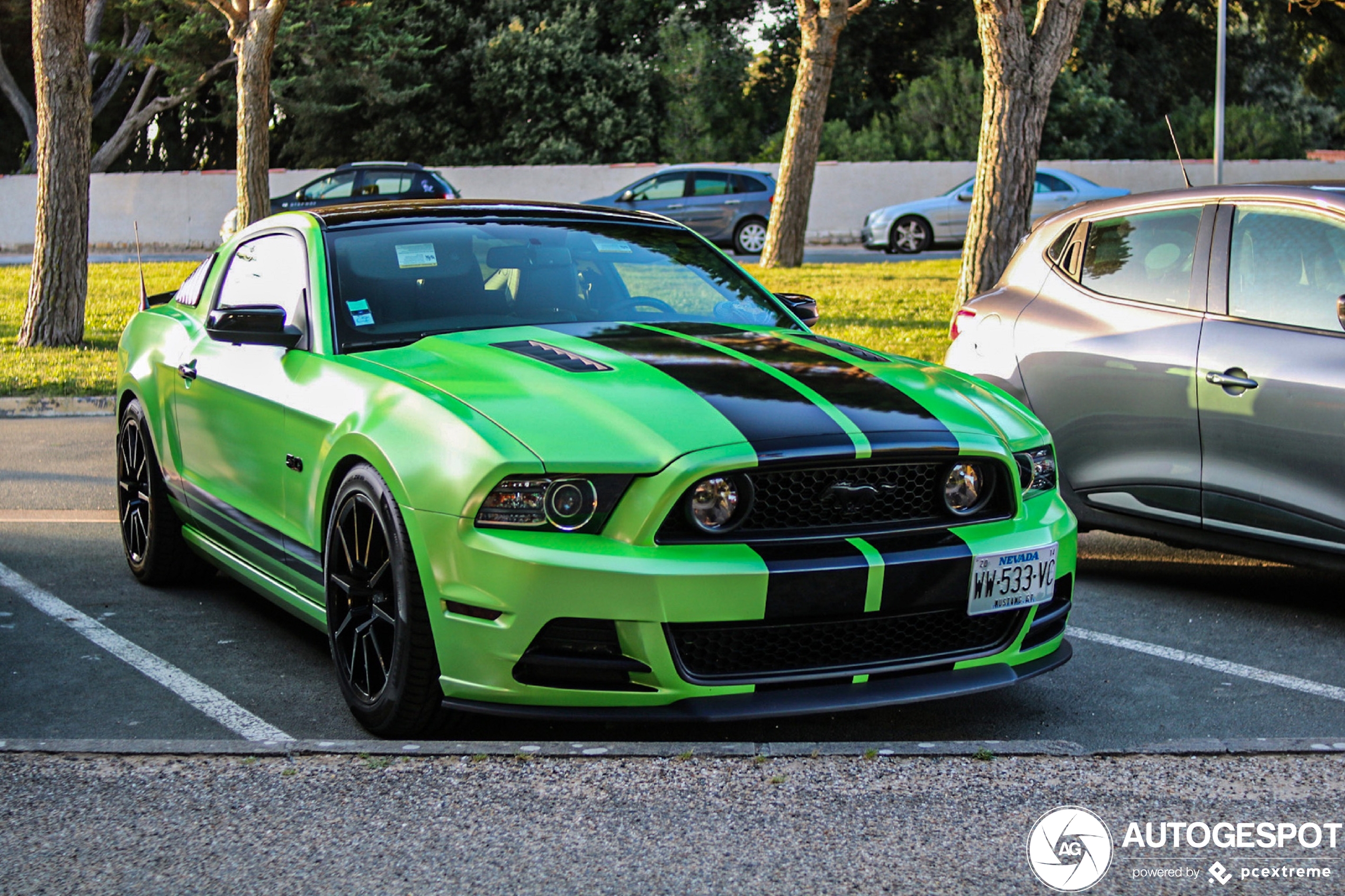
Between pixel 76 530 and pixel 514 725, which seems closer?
pixel 514 725

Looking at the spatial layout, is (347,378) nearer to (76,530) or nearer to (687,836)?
(687,836)

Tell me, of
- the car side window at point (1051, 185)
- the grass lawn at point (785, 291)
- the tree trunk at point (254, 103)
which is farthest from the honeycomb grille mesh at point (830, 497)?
the car side window at point (1051, 185)

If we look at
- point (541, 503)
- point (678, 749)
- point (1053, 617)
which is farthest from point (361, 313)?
point (1053, 617)

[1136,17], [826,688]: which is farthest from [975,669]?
[1136,17]

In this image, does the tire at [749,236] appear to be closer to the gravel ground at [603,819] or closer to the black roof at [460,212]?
the black roof at [460,212]

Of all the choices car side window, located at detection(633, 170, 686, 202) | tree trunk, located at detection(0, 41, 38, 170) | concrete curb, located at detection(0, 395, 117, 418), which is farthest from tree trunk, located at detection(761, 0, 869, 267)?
tree trunk, located at detection(0, 41, 38, 170)

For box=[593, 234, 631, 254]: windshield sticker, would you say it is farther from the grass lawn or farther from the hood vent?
the grass lawn

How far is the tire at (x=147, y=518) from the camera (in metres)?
6.07

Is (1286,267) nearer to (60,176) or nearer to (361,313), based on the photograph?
(361,313)

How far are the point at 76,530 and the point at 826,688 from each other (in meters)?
4.74

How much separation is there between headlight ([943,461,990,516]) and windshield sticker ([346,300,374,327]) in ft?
6.32

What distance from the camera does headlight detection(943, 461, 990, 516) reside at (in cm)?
415

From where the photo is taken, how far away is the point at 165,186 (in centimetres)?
3278

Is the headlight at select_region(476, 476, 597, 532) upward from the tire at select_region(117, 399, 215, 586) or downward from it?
upward
